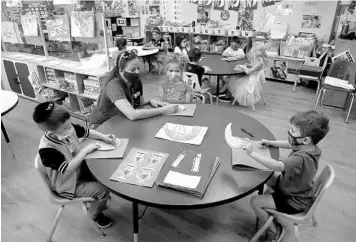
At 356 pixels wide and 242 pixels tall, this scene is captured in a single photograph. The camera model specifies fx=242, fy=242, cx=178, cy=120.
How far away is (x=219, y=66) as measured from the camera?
3.77 meters

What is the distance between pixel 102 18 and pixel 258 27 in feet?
12.2

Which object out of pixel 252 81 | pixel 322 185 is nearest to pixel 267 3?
pixel 252 81

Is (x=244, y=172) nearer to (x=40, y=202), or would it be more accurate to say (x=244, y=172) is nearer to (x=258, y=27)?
(x=40, y=202)

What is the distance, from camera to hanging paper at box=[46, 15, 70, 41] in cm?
326

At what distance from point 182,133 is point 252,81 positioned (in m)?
2.51

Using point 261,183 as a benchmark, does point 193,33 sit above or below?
above

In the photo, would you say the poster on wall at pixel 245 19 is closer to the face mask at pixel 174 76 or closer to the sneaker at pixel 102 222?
the face mask at pixel 174 76

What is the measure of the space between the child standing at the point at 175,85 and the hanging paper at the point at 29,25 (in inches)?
95.9

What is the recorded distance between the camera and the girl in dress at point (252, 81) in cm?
376

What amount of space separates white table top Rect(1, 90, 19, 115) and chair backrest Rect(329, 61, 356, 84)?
459 cm

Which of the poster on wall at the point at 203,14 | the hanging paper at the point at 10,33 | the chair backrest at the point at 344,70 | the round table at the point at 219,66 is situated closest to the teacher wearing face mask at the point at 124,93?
the round table at the point at 219,66

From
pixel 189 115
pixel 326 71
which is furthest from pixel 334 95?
pixel 189 115

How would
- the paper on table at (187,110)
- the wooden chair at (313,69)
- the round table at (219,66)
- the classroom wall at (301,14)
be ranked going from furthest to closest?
the classroom wall at (301,14)
the wooden chair at (313,69)
the round table at (219,66)
the paper on table at (187,110)

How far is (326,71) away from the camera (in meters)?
4.55
